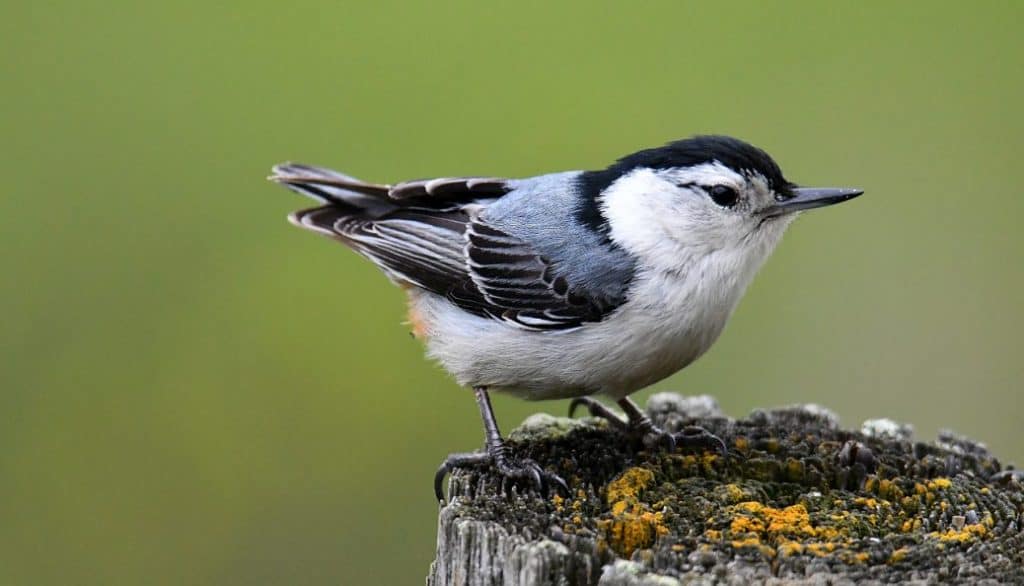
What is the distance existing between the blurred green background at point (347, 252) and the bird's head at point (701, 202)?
234 centimetres

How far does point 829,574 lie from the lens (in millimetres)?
2770

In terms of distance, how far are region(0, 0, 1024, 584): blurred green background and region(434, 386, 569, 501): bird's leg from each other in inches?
71.7

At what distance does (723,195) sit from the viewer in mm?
4168

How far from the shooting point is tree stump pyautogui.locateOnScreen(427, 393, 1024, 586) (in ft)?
9.31

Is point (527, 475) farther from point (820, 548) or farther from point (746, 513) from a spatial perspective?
point (820, 548)

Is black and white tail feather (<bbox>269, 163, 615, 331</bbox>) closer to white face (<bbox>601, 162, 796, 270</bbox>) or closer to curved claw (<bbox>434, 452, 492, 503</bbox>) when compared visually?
white face (<bbox>601, 162, 796, 270</bbox>)

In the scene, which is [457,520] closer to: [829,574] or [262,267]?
[829,574]

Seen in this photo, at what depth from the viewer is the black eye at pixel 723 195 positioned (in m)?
4.16

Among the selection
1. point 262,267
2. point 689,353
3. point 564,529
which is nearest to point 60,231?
point 262,267

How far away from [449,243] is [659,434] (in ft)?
3.73

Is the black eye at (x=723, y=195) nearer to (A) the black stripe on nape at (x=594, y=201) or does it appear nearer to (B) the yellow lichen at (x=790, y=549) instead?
(A) the black stripe on nape at (x=594, y=201)

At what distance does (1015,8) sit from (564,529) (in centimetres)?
677

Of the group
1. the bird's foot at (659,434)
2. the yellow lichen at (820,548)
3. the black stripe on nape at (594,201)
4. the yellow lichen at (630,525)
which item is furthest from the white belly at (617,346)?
the yellow lichen at (820,548)

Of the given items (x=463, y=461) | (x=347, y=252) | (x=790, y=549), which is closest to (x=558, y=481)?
(x=463, y=461)
